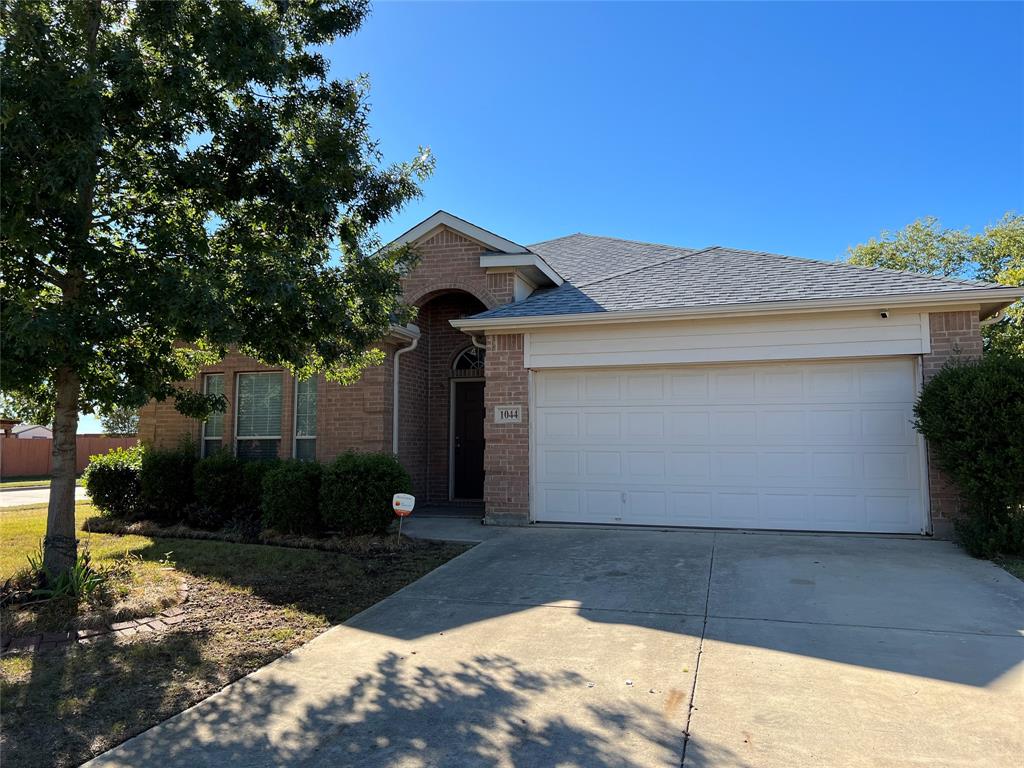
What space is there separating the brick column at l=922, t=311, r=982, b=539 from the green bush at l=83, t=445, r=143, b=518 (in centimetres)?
1192

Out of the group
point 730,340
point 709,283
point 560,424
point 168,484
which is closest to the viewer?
point 730,340

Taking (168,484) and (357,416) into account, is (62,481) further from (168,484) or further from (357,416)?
(357,416)

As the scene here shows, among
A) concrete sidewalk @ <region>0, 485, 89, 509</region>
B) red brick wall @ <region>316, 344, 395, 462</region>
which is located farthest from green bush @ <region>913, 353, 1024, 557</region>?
concrete sidewalk @ <region>0, 485, 89, 509</region>

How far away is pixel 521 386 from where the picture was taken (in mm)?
10062

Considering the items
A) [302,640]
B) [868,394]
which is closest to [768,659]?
[302,640]

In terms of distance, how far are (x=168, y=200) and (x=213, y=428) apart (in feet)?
21.6

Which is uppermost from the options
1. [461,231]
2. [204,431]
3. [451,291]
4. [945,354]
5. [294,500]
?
[461,231]

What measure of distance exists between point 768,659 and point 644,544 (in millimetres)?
3793

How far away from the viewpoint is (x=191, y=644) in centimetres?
499

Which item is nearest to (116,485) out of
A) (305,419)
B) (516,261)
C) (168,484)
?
(168,484)

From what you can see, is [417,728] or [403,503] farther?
[403,503]

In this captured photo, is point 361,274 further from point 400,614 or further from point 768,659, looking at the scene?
point 768,659

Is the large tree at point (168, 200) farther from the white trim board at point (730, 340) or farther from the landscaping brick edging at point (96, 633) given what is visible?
the white trim board at point (730, 340)

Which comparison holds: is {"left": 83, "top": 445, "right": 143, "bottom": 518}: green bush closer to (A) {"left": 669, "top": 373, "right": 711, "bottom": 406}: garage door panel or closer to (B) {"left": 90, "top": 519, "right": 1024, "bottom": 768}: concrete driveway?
(B) {"left": 90, "top": 519, "right": 1024, "bottom": 768}: concrete driveway
